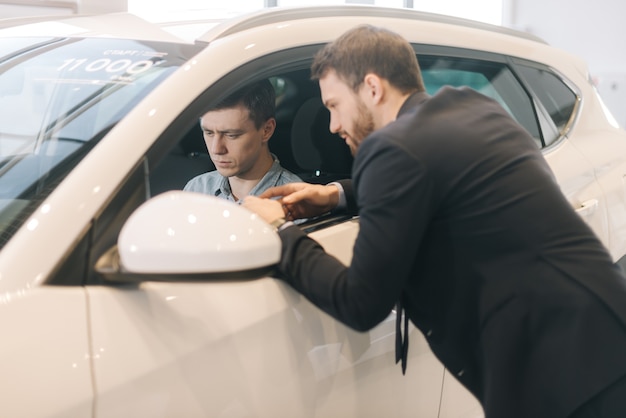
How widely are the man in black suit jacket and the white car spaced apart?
0.17 m

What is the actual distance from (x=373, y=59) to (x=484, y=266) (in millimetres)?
477

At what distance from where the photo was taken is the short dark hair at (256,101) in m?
2.23

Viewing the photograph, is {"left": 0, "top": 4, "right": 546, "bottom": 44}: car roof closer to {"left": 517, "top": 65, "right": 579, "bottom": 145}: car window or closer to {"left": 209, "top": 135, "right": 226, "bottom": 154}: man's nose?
{"left": 209, "top": 135, "right": 226, "bottom": 154}: man's nose

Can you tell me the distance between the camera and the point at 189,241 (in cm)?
112

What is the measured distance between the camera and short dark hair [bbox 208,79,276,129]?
2234mm

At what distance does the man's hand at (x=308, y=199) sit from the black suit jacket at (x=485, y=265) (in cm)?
39

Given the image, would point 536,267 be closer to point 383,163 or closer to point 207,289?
point 383,163

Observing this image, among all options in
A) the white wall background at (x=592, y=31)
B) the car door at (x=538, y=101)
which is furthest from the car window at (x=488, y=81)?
the white wall background at (x=592, y=31)

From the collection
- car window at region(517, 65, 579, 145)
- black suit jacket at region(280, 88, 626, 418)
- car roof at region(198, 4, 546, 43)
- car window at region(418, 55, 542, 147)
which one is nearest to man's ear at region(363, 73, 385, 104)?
black suit jacket at region(280, 88, 626, 418)

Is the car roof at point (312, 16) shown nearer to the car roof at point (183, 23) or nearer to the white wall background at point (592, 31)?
the car roof at point (183, 23)

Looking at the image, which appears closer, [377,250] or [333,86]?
[377,250]

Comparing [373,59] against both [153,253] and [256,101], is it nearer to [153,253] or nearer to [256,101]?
[153,253]

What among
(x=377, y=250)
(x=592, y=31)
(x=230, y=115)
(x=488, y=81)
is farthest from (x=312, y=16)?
(x=592, y=31)

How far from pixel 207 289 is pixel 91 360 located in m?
0.25
